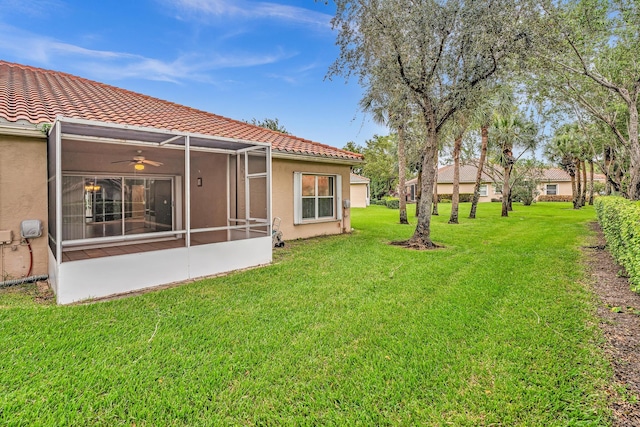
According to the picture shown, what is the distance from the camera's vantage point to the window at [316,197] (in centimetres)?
1174

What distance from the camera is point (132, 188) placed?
1062 cm

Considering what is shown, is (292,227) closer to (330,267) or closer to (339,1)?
(330,267)

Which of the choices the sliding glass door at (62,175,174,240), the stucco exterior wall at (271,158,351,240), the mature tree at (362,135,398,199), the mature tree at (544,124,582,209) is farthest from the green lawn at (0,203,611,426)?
the mature tree at (362,135,398,199)

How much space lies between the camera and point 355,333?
434cm

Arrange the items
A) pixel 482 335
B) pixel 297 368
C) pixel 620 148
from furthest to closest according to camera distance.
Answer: pixel 620 148 < pixel 482 335 < pixel 297 368

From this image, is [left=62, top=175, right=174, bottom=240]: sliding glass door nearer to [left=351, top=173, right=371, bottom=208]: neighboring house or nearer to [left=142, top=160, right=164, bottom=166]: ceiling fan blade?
[left=142, top=160, right=164, bottom=166]: ceiling fan blade

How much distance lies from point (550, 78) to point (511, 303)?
491 inches

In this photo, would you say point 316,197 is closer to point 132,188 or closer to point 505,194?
point 132,188

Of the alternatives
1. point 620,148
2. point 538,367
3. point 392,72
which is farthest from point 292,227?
point 620,148

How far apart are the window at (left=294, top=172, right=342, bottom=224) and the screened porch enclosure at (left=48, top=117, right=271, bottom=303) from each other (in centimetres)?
228

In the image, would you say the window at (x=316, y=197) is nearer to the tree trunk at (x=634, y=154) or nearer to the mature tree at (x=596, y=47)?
the mature tree at (x=596, y=47)

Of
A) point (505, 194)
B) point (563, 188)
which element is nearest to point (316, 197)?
point (505, 194)

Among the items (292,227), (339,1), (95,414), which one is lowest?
(95,414)

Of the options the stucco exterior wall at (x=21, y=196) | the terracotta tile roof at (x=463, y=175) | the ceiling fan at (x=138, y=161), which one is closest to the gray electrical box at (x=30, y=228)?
the stucco exterior wall at (x=21, y=196)
